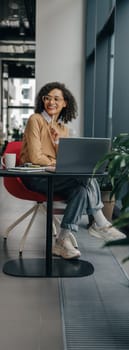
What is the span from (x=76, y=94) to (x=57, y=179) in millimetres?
4216

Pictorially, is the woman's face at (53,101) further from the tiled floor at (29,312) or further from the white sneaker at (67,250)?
the tiled floor at (29,312)

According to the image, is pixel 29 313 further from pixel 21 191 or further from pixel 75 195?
pixel 21 191

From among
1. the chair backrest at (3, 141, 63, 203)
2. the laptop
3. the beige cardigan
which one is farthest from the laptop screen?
the chair backrest at (3, 141, 63, 203)

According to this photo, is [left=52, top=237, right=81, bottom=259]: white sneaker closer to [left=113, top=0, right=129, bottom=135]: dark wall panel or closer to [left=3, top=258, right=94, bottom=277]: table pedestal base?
[left=3, top=258, right=94, bottom=277]: table pedestal base

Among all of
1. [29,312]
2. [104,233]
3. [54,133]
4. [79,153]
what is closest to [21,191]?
[54,133]

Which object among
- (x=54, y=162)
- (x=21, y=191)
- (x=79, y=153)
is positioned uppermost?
(x=79, y=153)

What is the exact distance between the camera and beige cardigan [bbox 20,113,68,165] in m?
3.23

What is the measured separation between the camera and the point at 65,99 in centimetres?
340

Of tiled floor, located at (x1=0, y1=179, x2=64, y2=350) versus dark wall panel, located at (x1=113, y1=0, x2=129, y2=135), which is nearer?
tiled floor, located at (x1=0, y1=179, x2=64, y2=350)

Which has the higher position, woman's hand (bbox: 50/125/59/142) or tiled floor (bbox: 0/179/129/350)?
woman's hand (bbox: 50/125/59/142)

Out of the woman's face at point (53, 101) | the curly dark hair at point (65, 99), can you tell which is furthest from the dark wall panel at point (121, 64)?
the woman's face at point (53, 101)

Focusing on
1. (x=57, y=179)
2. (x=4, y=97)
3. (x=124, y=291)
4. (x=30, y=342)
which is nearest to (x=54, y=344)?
(x=30, y=342)

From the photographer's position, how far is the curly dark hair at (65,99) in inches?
132

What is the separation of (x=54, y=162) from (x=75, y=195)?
1.14 feet
